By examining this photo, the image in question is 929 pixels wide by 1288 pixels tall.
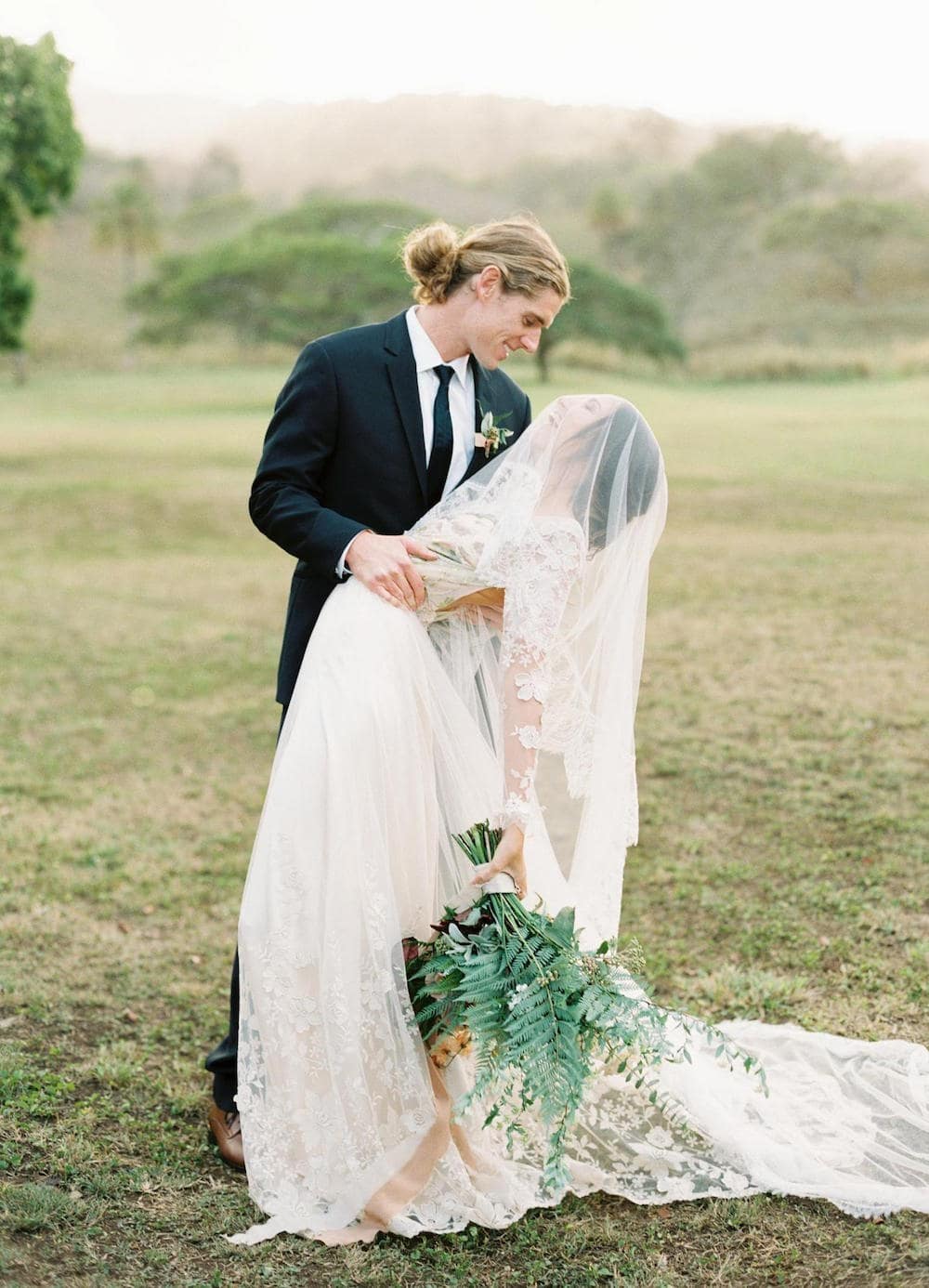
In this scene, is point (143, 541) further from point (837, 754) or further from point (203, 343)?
point (203, 343)

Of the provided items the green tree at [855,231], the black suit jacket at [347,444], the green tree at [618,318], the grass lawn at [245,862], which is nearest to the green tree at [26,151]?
the grass lawn at [245,862]

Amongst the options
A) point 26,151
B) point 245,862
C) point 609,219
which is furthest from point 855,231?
point 245,862

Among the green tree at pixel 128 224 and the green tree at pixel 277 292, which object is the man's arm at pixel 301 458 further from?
the green tree at pixel 128 224

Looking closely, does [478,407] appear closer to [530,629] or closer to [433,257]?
[433,257]

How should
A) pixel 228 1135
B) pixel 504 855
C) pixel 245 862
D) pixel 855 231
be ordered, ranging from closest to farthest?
pixel 504 855 < pixel 228 1135 < pixel 245 862 < pixel 855 231

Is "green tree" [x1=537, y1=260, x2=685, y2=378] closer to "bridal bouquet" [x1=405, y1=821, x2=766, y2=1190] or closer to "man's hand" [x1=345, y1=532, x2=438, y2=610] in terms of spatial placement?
"man's hand" [x1=345, y1=532, x2=438, y2=610]

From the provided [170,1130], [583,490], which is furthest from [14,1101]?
[583,490]

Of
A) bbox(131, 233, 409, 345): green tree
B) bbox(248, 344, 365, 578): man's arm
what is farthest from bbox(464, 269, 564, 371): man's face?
bbox(131, 233, 409, 345): green tree

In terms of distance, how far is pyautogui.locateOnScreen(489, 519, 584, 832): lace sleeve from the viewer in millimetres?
2719

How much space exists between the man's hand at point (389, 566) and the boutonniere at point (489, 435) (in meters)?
0.31

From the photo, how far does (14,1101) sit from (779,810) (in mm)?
3809

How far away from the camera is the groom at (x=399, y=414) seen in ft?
9.27

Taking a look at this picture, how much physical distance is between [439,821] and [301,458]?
0.92 metres

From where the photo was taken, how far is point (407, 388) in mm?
2998
